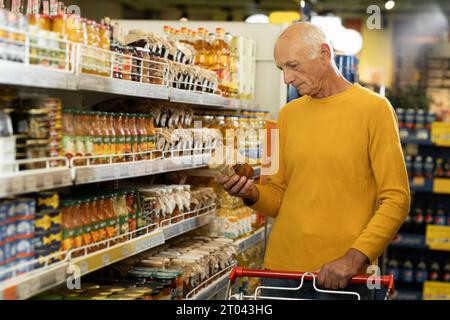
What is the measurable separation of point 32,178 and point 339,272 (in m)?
1.11

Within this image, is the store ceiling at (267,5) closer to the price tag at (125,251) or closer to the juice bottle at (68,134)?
the price tag at (125,251)

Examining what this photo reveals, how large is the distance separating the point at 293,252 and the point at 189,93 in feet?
3.77

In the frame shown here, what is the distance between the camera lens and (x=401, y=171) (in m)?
2.88

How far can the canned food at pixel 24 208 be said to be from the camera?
2.29 metres

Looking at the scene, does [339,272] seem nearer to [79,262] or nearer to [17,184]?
[79,262]

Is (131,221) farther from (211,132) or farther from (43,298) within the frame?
(211,132)

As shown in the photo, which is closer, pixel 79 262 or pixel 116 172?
pixel 79 262

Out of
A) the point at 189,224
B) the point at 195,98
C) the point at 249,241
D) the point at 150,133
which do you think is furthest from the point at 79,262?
the point at 249,241

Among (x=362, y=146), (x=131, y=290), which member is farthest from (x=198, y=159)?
(x=362, y=146)

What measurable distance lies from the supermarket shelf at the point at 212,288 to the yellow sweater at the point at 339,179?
96 cm

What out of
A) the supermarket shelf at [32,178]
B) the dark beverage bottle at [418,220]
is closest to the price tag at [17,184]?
the supermarket shelf at [32,178]

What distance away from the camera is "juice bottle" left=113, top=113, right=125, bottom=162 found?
10.0ft

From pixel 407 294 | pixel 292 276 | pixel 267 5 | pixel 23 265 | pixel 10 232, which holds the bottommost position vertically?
pixel 407 294

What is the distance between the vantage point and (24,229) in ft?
7.54
